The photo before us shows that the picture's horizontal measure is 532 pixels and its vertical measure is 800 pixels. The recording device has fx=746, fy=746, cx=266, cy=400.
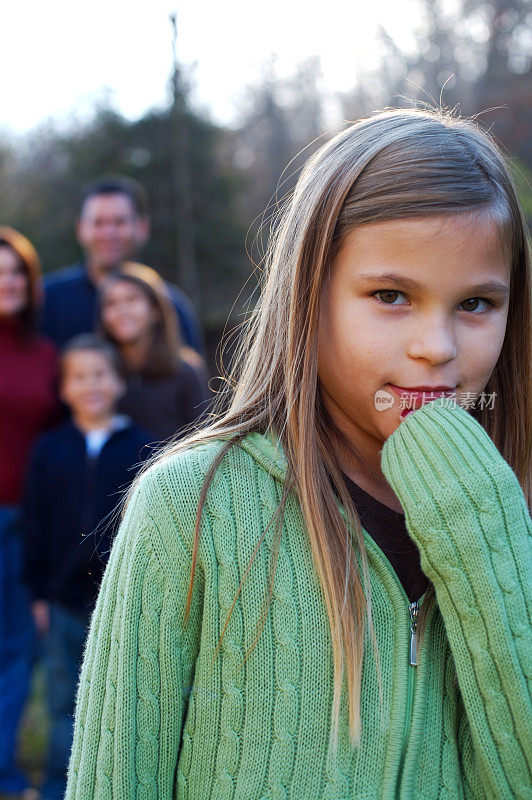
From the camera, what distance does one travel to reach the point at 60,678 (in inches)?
145

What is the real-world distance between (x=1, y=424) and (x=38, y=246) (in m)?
11.6

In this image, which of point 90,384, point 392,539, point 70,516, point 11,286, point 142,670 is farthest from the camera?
point 11,286

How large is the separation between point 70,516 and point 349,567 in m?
2.58

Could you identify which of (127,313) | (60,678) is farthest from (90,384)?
(60,678)

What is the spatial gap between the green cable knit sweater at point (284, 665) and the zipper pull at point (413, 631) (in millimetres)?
13

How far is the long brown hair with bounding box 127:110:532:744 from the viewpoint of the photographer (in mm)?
1271

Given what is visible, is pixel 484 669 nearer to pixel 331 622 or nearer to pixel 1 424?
pixel 331 622

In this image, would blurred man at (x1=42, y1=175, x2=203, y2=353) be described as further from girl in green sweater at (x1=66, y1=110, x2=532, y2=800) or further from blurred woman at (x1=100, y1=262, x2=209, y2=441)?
girl in green sweater at (x1=66, y1=110, x2=532, y2=800)

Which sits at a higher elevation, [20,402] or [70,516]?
[20,402]

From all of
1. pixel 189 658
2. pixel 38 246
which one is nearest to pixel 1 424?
pixel 189 658

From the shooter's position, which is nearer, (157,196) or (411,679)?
(411,679)

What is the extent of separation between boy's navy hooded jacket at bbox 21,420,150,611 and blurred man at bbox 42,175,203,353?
0.84m

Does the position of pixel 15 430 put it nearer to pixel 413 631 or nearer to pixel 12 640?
pixel 12 640

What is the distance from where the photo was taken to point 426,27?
15.1 meters
